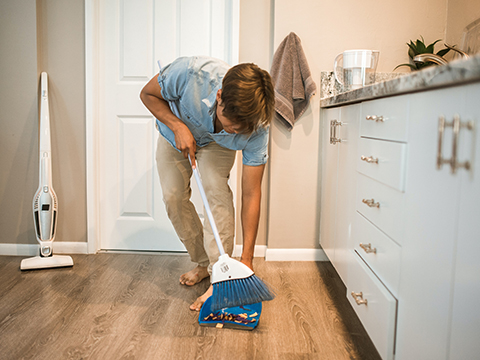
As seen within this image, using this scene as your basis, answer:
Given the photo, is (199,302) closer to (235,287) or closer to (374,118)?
(235,287)

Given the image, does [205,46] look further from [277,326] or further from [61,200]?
[277,326]

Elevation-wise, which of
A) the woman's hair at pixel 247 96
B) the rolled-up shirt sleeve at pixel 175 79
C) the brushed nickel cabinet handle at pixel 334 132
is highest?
the rolled-up shirt sleeve at pixel 175 79

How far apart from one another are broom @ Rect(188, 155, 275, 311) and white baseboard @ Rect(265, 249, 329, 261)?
38.4 inches

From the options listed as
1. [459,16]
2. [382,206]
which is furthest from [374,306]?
[459,16]

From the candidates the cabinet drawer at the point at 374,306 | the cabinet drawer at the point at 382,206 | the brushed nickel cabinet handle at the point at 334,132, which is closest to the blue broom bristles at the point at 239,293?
the cabinet drawer at the point at 374,306

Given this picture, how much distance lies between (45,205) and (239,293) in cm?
135

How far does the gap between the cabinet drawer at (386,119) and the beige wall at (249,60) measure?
85cm

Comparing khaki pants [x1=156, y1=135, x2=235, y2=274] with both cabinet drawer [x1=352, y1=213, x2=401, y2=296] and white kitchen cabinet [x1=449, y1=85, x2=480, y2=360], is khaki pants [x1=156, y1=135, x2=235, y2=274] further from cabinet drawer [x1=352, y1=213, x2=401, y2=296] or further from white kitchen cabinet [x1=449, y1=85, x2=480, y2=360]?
white kitchen cabinet [x1=449, y1=85, x2=480, y2=360]

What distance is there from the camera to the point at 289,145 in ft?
7.51

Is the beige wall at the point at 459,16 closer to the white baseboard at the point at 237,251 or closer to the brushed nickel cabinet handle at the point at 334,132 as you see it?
the brushed nickel cabinet handle at the point at 334,132

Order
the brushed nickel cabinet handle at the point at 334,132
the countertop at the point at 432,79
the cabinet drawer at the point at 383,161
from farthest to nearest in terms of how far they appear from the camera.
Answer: the brushed nickel cabinet handle at the point at 334,132
the cabinet drawer at the point at 383,161
the countertop at the point at 432,79

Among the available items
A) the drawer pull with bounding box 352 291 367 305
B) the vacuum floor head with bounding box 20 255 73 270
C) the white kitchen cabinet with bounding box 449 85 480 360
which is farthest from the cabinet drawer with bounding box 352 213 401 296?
the vacuum floor head with bounding box 20 255 73 270

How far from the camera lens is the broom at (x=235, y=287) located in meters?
1.34

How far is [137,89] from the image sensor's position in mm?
2359
